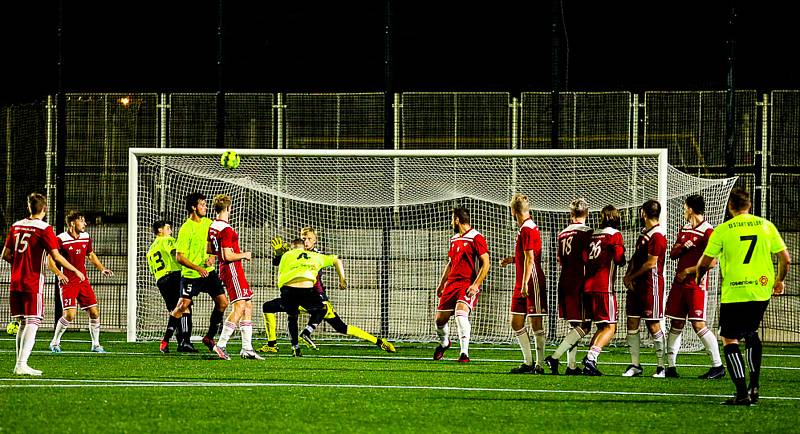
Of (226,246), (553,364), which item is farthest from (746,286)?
(226,246)

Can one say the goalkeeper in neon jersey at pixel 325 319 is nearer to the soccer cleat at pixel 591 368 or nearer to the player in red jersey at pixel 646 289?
the soccer cleat at pixel 591 368

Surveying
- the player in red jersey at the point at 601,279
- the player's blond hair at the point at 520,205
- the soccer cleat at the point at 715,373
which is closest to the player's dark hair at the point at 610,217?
the player in red jersey at the point at 601,279

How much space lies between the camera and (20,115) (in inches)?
827

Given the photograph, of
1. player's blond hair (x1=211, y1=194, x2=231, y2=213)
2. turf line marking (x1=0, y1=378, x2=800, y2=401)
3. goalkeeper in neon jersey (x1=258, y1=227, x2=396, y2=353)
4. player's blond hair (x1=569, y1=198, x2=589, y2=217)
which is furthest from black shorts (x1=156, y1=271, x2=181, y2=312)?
player's blond hair (x1=569, y1=198, x2=589, y2=217)

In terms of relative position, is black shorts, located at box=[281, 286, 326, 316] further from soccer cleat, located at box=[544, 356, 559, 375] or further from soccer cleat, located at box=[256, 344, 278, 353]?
soccer cleat, located at box=[544, 356, 559, 375]

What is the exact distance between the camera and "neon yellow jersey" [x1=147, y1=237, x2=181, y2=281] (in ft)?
48.4

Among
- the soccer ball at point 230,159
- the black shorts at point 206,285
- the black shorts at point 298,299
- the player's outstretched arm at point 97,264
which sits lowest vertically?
the black shorts at point 298,299

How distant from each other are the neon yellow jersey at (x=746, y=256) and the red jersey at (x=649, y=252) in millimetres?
2229

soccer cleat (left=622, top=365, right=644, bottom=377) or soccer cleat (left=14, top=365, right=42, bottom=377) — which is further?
soccer cleat (left=622, top=365, right=644, bottom=377)

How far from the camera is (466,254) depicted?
13.4 m

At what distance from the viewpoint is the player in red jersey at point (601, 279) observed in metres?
11.3

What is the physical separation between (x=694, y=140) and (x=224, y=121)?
852cm

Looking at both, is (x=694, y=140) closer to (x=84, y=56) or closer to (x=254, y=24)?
(x=254, y=24)

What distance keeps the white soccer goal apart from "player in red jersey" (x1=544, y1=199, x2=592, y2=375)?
4524 mm
